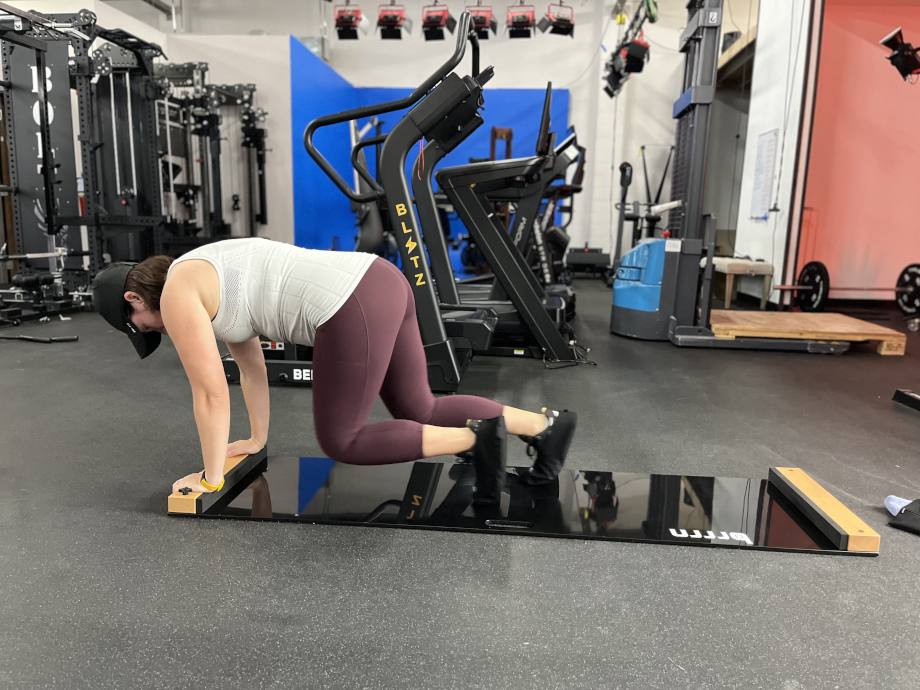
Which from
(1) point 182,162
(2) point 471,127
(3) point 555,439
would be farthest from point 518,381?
(1) point 182,162

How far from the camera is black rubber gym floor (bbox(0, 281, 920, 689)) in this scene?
4.43 feet

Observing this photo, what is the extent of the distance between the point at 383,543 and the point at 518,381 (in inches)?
87.5

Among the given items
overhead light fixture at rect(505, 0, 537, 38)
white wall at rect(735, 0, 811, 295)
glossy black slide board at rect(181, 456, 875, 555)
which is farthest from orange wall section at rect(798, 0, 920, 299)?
glossy black slide board at rect(181, 456, 875, 555)

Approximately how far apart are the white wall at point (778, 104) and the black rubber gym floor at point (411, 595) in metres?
4.98

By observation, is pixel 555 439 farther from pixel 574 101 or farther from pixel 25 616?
pixel 574 101

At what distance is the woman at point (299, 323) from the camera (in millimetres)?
1712

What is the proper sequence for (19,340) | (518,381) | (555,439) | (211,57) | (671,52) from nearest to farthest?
(555,439), (518,381), (19,340), (211,57), (671,52)

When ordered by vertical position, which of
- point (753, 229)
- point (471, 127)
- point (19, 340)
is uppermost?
point (471, 127)

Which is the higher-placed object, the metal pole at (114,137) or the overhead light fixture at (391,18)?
the overhead light fixture at (391,18)

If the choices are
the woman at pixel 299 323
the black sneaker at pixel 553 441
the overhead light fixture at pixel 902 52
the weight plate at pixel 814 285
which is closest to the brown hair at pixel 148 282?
the woman at pixel 299 323

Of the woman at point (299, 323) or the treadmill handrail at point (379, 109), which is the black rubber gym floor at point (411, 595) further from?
the treadmill handrail at point (379, 109)

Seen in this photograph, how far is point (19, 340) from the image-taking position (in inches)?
192

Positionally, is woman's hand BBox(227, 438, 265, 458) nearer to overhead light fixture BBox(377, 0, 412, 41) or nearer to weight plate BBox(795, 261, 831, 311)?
weight plate BBox(795, 261, 831, 311)

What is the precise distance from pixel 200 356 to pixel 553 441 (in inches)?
43.8
